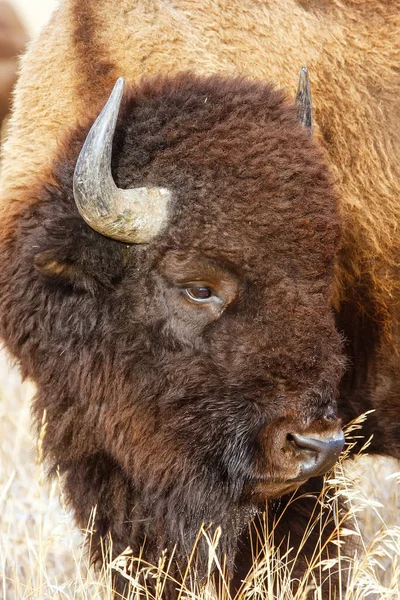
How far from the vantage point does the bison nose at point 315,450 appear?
3.46m

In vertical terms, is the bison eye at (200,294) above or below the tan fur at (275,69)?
below

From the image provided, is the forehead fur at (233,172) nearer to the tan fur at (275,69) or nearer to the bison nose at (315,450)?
the tan fur at (275,69)

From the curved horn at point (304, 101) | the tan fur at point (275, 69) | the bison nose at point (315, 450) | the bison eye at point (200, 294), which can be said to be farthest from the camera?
the tan fur at point (275, 69)

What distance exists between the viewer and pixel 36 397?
13.7ft

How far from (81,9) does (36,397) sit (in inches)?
70.8

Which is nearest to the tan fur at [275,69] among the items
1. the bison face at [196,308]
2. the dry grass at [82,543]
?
the bison face at [196,308]

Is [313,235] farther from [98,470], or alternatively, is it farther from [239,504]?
[98,470]

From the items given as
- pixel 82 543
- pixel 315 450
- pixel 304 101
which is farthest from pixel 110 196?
pixel 82 543

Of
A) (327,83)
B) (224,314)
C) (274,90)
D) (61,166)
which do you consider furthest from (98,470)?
(327,83)

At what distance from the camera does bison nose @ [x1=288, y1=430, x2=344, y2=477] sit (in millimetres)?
3463

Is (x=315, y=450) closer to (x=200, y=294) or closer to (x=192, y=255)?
(x=200, y=294)

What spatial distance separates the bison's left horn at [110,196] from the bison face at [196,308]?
48mm

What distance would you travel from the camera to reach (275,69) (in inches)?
174

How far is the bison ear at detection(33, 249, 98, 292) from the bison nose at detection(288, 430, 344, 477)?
3.39ft
